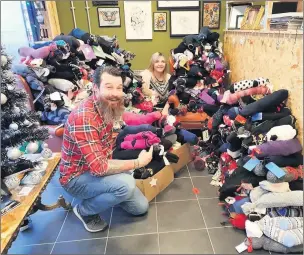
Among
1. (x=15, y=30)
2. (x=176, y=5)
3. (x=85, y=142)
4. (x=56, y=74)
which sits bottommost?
(x=85, y=142)

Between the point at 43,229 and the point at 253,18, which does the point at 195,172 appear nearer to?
the point at 43,229

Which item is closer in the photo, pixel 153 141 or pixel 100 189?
pixel 100 189

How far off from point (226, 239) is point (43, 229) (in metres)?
1.25

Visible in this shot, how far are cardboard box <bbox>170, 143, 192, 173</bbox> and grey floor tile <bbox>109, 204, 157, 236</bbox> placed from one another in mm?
515

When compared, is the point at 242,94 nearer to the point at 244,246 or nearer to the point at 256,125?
the point at 256,125

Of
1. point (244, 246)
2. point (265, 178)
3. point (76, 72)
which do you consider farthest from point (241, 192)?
point (76, 72)

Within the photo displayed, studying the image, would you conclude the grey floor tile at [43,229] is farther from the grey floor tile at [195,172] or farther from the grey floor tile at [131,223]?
the grey floor tile at [195,172]

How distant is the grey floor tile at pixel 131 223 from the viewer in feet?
5.66

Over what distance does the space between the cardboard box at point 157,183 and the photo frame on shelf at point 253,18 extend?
1.56m

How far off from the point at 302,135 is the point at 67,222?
175 centimetres

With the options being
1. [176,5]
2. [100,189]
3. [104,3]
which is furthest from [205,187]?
[104,3]

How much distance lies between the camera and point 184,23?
344 centimetres

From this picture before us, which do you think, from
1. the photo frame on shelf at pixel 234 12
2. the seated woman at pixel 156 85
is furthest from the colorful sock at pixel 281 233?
the photo frame on shelf at pixel 234 12

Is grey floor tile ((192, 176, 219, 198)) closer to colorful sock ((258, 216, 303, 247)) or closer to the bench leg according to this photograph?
colorful sock ((258, 216, 303, 247))
